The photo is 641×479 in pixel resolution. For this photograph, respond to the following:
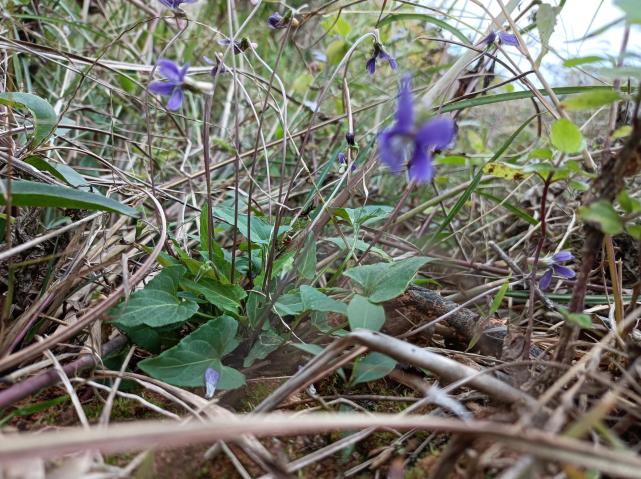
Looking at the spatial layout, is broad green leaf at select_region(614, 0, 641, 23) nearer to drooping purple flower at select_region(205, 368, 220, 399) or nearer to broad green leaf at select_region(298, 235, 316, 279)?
broad green leaf at select_region(298, 235, 316, 279)

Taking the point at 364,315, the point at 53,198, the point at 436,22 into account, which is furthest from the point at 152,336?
the point at 436,22

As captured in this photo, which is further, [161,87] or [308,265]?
[308,265]

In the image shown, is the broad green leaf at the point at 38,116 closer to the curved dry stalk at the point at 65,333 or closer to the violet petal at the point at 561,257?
the curved dry stalk at the point at 65,333

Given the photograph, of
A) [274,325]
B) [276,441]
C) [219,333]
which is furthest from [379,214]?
[276,441]

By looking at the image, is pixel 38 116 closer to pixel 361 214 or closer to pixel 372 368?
pixel 361 214

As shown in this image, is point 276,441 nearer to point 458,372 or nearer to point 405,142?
point 458,372

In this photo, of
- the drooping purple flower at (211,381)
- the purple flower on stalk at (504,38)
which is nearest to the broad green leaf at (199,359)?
the drooping purple flower at (211,381)
